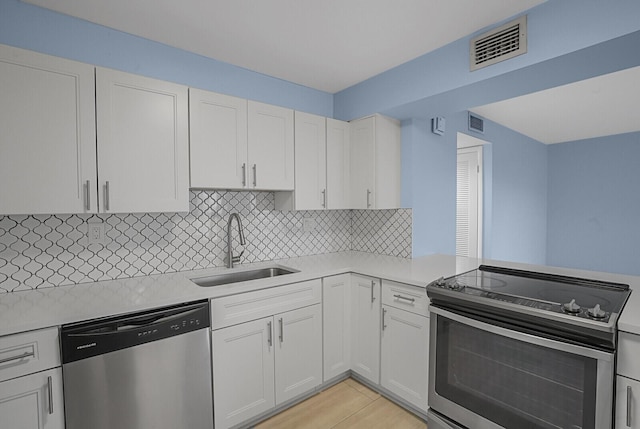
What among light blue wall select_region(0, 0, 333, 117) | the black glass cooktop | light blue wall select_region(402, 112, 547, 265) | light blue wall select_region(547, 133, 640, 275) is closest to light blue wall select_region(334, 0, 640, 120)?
light blue wall select_region(402, 112, 547, 265)

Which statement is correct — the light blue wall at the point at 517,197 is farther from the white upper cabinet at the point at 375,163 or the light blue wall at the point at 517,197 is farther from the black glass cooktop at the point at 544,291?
the black glass cooktop at the point at 544,291

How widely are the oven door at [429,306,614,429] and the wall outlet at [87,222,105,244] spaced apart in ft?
6.78

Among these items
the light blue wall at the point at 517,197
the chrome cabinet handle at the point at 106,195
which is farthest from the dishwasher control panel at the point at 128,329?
the light blue wall at the point at 517,197

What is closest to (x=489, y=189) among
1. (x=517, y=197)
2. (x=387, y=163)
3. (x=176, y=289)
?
(x=517, y=197)

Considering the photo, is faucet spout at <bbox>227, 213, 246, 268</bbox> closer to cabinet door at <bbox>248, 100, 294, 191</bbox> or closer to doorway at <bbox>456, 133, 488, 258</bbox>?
cabinet door at <bbox>248, 100, 294, 191</bbox>

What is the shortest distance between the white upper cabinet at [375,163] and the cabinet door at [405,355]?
951mm

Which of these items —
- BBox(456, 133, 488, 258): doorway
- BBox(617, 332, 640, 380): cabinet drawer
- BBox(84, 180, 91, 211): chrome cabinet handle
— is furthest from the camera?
BBox(456, 133, 488, 258): doorway

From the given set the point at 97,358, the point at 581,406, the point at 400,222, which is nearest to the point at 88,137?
the point at 97,358

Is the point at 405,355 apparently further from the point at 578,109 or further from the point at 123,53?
the point at 578,109

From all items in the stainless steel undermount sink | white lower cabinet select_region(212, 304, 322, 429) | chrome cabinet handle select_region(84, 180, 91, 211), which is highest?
chrome cabinet handle select_region(84, 180, 91, 211)

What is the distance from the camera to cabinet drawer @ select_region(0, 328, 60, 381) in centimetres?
124

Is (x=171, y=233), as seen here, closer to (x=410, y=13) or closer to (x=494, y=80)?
(x=410, y=13)

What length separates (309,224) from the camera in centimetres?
295

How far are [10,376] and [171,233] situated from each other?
3.54ft
